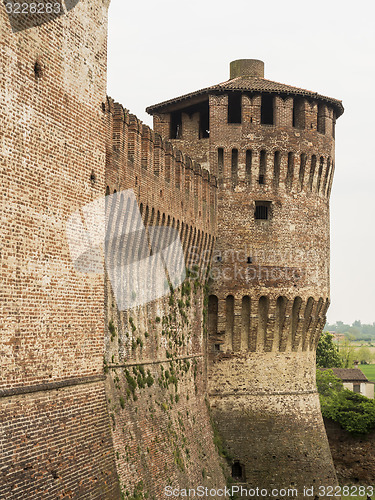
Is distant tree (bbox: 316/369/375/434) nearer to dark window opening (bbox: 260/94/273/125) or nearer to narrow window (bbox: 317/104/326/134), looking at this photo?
narrow window (bbox: 317/104/326/134)

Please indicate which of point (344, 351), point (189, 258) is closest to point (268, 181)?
point (189, 258)

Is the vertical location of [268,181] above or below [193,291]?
above

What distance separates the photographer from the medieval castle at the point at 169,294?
1106 cm

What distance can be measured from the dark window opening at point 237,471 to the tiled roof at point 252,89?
1340 cm

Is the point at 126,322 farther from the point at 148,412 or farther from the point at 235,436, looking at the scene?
the point at 235,436

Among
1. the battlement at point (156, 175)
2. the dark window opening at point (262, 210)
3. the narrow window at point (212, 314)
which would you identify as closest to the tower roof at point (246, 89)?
the battlement at point (156, 175)

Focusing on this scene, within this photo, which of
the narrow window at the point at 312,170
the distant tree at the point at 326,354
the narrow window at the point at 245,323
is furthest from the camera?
the distant tree at the point at 326,354

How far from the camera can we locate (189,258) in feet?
75.4

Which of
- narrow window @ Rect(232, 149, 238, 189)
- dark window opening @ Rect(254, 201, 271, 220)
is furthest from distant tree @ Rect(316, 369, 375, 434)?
narrow window @ Rect(232, 149, 238, 189)

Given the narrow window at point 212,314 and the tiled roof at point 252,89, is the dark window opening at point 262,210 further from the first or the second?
the tiled roof at point 252,89

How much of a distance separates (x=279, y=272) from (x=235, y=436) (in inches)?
238
